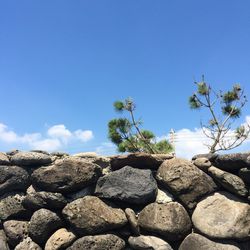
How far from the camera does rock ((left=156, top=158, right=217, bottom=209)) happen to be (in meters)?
3.70

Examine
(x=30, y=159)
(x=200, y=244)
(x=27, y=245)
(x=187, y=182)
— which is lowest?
(x=200, y=244)

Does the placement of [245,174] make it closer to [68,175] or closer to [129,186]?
[129,186]

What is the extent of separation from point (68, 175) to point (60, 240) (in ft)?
1.84

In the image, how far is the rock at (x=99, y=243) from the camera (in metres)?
3.56

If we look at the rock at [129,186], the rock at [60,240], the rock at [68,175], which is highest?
the rock at [68,175]

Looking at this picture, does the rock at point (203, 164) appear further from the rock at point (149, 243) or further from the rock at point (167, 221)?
the rock at point (149, 243)

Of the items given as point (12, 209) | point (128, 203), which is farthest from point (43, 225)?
point (128, 203)

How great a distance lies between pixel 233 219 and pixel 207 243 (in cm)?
29

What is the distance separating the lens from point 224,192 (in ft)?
12.2

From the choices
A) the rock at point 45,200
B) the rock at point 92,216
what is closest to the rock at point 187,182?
the rock at point 92,216

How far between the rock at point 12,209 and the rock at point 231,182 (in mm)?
1778

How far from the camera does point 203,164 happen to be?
3807mm

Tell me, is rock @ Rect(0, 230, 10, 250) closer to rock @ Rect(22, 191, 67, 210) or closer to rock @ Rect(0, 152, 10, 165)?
rock @ Rect(22, 191, 67, 210)

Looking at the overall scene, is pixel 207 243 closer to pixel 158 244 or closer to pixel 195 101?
pixel 158 244
